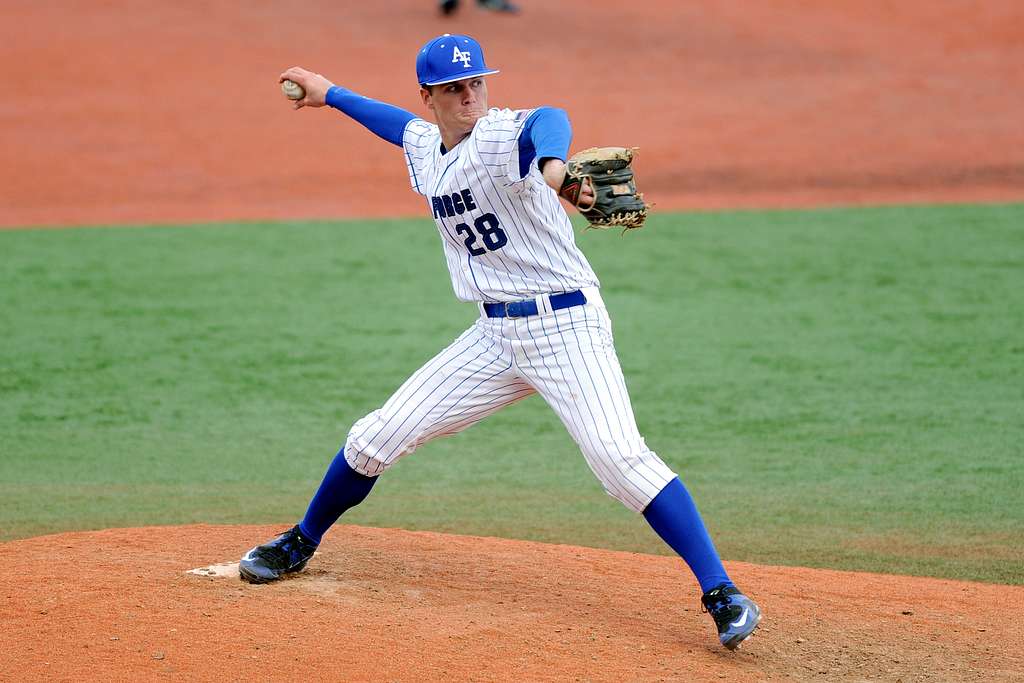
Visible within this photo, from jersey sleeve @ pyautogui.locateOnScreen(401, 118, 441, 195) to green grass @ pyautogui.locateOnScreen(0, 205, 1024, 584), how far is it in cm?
186

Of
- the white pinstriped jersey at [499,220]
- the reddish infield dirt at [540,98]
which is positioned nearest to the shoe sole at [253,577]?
the white pinstriped jersey at [499,220]

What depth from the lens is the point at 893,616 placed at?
4.09 m

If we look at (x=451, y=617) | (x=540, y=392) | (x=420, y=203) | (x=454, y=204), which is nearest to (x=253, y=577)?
(x=451, y=617)

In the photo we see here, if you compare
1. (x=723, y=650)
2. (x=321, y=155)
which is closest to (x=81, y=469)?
(x=723, y=650)

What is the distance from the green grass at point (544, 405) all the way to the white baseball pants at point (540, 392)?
142 centimetres

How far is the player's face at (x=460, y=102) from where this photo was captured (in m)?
3.74

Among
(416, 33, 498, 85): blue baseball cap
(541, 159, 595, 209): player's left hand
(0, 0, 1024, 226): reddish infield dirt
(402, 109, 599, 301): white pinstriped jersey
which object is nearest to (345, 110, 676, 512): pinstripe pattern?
(402, 109, 599, 301): white pinstriped jersey

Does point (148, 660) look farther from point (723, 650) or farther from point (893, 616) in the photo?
point (893, 616)

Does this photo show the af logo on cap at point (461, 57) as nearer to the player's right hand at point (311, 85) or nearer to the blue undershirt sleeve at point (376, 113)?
the blue undershirt sleeve at point (376, 113)

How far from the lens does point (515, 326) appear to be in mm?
3777

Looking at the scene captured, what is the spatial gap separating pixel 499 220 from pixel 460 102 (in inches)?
14.9

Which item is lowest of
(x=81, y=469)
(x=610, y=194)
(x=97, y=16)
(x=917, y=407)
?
(x=917, y=407)

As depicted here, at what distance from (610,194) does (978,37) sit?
17666mm

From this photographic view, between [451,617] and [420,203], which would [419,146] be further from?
[420,203]
